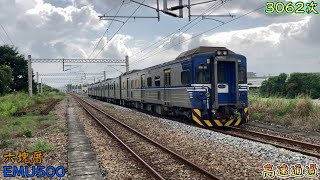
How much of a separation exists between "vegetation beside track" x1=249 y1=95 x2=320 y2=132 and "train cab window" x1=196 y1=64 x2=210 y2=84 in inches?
178

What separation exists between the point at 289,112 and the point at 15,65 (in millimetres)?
52009

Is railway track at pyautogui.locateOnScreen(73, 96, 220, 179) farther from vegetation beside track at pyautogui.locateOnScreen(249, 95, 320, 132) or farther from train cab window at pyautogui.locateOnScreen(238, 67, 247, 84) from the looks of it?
vegetation beside track at pyautogui.locateOnScreen(249, 95, 320, 132)

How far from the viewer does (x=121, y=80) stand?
36531 mm

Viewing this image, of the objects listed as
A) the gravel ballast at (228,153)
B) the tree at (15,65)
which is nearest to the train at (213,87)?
the gravel ballast at (228,153)

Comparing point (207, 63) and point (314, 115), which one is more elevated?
point (207, 63)

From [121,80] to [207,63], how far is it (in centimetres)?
2158

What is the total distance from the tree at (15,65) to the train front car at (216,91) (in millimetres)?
50380

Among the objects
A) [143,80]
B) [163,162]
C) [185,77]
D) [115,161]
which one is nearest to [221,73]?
[185,77]

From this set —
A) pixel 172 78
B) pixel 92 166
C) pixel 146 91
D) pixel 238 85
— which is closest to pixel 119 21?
pixel 146 91

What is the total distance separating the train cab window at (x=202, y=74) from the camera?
15.7m

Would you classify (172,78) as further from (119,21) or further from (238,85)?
(119,21)

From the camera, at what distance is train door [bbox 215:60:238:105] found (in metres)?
15.9

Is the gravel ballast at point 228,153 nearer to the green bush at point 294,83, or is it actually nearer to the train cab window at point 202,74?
the train cab window at point 202,74

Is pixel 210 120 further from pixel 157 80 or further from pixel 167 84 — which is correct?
pixel 157 80
